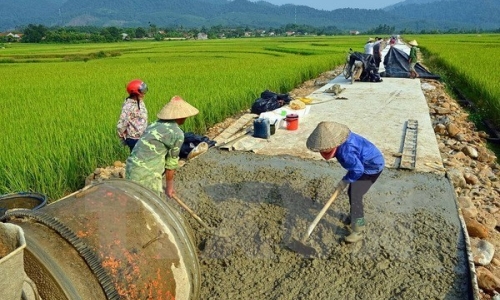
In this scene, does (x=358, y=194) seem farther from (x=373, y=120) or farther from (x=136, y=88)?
(x=373, y=120)

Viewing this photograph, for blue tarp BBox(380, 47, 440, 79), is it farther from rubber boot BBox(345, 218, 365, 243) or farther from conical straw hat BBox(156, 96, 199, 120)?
conical straw hat BBox(156, 96, 199, 120)

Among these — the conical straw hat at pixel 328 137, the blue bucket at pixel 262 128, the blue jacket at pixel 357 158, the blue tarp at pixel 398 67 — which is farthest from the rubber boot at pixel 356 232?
the blue tarp at pixel 398 67

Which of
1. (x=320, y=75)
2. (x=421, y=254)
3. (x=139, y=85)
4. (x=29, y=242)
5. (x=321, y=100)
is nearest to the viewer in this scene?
(x=29, y=242)

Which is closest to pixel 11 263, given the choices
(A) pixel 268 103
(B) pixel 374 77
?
(A) pixel 268 103

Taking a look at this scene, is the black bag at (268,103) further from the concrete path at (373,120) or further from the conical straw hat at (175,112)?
the conical straw hat at (175,112)

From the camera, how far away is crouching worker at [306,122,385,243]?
9.97 ft

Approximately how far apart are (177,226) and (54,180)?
2706 mm

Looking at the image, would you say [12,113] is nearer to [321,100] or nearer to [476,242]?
[321,100]

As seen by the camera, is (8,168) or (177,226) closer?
(177,226)

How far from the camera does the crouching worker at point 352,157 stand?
304 centimetres

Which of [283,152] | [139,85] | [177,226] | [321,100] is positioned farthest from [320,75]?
[177,226]

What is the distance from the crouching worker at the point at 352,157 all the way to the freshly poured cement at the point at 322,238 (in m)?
0.25

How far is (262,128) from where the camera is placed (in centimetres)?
609

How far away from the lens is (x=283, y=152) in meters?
Result: 5.55
